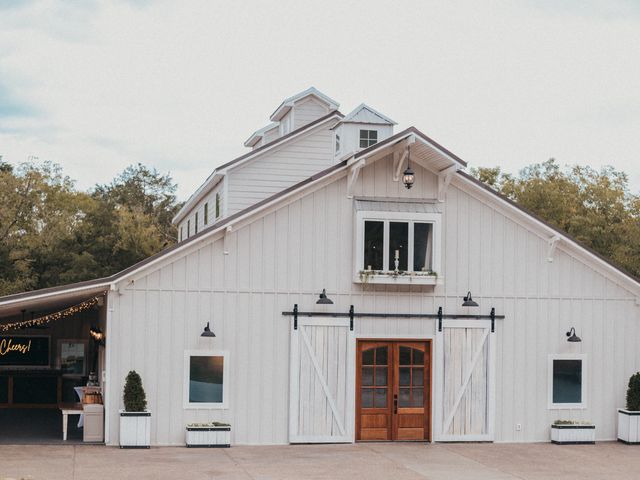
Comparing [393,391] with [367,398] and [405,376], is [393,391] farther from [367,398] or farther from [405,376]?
[367,398]

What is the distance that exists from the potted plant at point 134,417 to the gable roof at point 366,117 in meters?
6.77

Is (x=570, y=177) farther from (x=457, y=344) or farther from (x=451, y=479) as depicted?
(x=451, y=479)

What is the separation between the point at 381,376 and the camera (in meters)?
18.2

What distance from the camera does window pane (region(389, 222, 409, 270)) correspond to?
1795 centimetres

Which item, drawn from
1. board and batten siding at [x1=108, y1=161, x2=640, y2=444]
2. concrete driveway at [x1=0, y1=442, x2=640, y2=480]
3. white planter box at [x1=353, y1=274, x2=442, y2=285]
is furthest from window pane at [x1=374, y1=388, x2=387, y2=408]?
white planter box at [x1=353, y1=274, x2=442, y2=285]

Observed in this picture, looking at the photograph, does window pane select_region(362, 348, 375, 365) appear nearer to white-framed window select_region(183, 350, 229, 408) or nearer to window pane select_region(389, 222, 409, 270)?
window pane select_region(389, 222, 409, 270)

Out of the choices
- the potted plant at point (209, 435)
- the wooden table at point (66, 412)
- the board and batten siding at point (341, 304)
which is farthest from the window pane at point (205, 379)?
the wooden table at point (66, 412)

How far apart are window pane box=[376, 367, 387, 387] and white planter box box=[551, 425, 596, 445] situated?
11.1ft

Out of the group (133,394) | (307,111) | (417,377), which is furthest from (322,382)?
(307,111)

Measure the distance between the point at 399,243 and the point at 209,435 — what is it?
4.91m

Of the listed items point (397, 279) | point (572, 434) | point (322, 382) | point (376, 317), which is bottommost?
point (572, 434)

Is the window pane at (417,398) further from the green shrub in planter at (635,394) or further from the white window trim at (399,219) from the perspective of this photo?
the green shrub in planter at (635,394)

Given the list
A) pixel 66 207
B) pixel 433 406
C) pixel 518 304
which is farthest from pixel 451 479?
pixel 66 207

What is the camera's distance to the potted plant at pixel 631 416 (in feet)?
60.7
